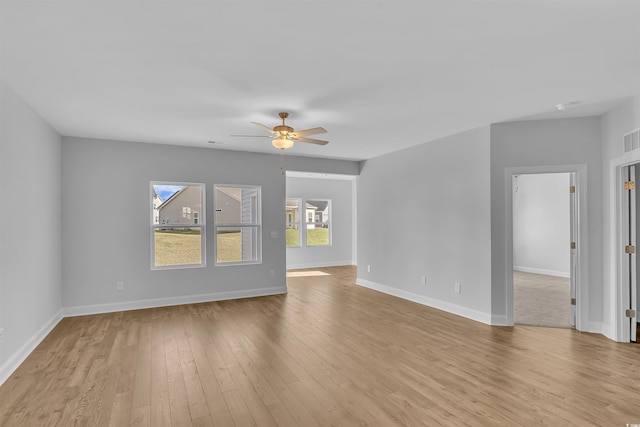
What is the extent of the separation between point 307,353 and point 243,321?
57.9 inches

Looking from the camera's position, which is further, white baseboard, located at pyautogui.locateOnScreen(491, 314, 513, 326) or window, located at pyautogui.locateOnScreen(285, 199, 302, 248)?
window, located at pyautogui.locateOnScreen(285, 199, 302, 248)

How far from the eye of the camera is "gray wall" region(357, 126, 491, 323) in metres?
4.64

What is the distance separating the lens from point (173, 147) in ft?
18.5

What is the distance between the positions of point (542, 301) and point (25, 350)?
281 inches

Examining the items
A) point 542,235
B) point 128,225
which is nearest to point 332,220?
point 542,235

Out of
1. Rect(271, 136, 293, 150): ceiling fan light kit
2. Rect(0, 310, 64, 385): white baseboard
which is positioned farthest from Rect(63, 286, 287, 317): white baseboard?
Rect(271, 136, 293, 150): ceiling fan light kit

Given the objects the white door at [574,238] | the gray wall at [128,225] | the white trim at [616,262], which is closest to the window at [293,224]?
the gray wall at [128,225]

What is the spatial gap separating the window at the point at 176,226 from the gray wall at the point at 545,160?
4.65 meters

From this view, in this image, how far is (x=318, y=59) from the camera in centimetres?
257

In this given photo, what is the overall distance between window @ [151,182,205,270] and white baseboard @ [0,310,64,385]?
59.7 inches

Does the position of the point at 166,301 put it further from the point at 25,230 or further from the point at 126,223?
the point at 25,230

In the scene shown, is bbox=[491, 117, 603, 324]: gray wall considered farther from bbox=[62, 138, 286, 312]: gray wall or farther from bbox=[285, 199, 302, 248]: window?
bbox=[285, 199, 302, 248]: window

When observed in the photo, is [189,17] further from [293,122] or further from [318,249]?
[318,249]

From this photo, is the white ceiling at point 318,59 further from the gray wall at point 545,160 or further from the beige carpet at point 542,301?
the beige carpet at point 542,301
